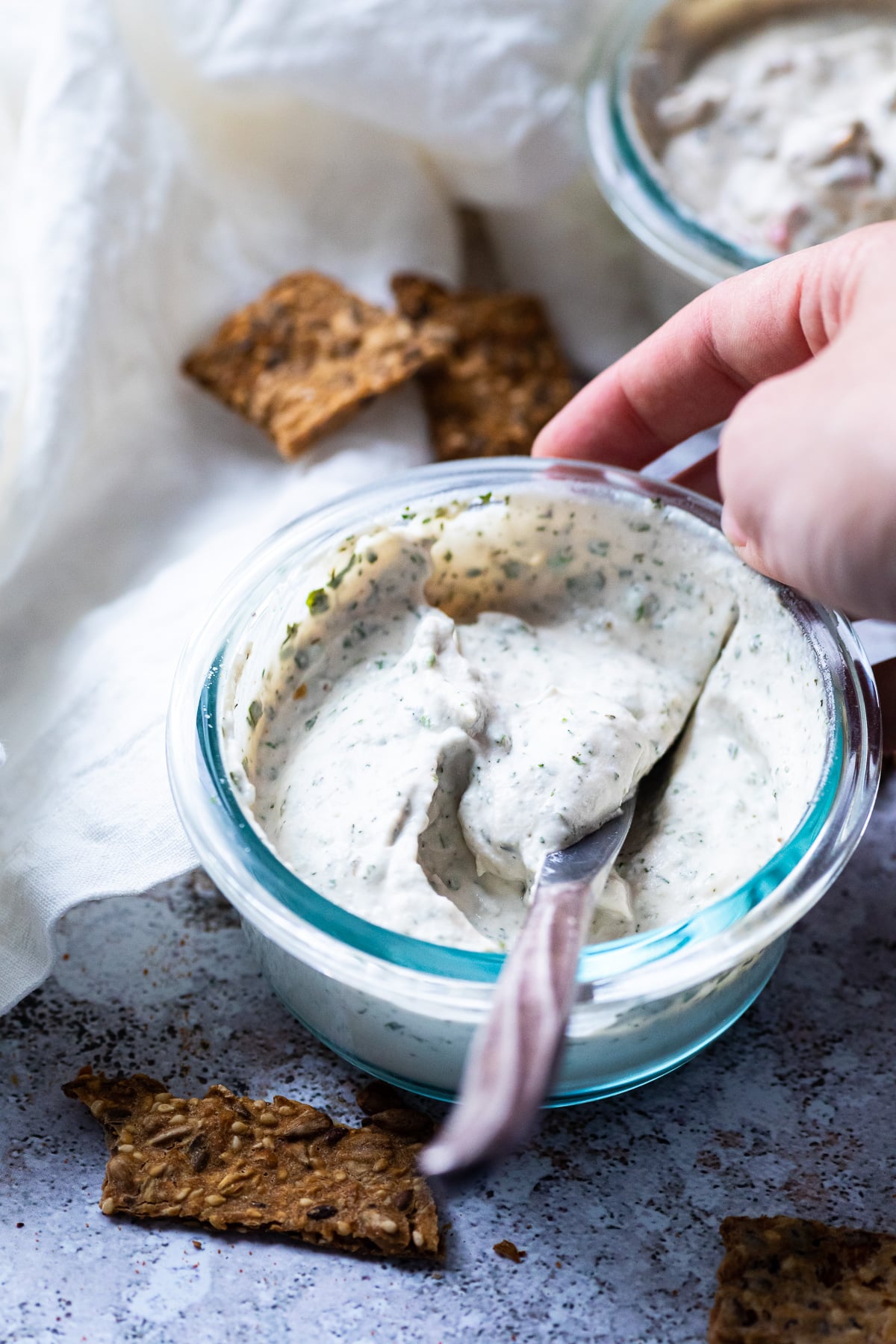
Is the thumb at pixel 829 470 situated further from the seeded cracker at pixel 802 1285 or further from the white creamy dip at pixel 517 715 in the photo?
the seeded cracker at pixel 802 1285

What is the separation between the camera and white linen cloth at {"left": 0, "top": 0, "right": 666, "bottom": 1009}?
5.06 ft

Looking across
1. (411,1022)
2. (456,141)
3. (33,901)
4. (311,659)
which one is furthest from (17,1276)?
(456,141)

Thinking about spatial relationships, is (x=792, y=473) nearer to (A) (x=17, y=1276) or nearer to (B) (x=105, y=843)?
(B) (x=105, y=843)

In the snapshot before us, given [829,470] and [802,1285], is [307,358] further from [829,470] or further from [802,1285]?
[802,1285]

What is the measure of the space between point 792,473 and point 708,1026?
56cm

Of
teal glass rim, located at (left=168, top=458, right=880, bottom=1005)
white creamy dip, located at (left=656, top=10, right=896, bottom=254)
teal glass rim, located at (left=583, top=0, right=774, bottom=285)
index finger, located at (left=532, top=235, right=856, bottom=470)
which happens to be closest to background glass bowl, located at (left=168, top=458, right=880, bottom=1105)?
teal glass rim, located at (left=168, top=458, right=880, bottom=1005)

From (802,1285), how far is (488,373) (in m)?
1.18

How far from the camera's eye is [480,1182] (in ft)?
4.05

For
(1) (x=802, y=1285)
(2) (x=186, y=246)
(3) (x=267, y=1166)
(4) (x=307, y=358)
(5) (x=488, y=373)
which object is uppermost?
(2) (x=186, y=246)

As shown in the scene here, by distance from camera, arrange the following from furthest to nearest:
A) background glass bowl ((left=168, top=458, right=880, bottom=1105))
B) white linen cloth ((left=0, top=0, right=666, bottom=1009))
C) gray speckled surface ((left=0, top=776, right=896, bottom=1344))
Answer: white linen cloth ((left=0, top=0, right=666, bottom=1009)) < gray speckled surface ((left=0, top=776, right=896, bottom=1344)) < background glass bowl ((left=168, top=458, right=880, bottom=1105))

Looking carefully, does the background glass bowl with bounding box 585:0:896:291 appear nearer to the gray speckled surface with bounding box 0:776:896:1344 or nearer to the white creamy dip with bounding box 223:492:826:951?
the white creamy dip with bounding box 223:492:826:951

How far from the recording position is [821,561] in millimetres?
984

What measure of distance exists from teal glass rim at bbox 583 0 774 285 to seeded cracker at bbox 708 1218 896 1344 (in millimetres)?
1130

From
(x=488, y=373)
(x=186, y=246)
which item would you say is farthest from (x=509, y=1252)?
(x=186, y=246)
